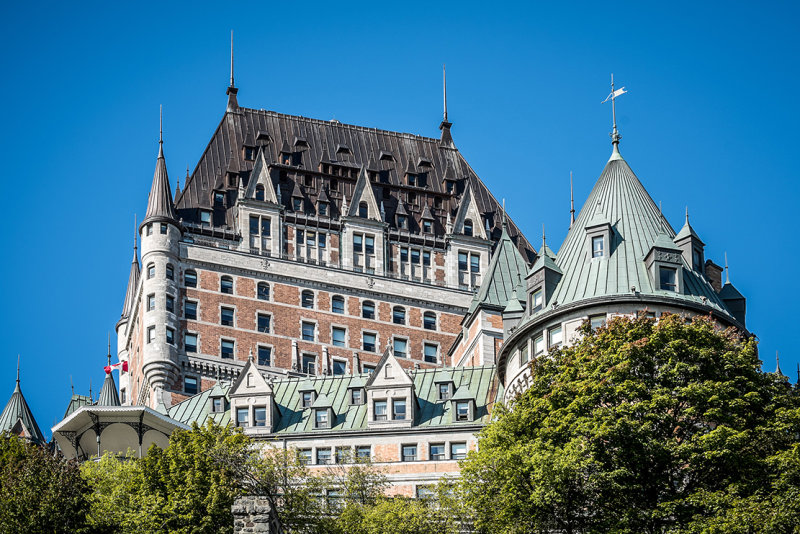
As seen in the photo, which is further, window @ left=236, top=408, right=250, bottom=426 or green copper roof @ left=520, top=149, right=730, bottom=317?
window @ left=236, top=408, right=250, bottom=426

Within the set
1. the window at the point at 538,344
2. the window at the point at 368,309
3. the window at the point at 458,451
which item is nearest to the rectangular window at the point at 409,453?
the window at the point at 458,451

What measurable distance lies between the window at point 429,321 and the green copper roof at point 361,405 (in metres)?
27.3

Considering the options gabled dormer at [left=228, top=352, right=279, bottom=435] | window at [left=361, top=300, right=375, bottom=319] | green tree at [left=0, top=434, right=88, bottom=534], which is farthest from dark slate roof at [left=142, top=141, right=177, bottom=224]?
green tree at [left=0, top=434, right=88, bottom=534]

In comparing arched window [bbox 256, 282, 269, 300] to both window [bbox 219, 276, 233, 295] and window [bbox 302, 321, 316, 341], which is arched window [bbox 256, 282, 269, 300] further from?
window [bbox 302, 321, 316, 341]

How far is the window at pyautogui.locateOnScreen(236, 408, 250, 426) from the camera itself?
298ft

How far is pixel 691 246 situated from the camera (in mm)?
81750

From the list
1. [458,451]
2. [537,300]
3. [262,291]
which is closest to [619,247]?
[537,300]

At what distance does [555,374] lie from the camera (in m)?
67.1

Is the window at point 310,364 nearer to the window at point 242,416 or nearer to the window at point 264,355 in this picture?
the window at point 264,355

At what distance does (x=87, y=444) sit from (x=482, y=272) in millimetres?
44256

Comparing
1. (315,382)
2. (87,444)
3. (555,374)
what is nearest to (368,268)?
(315,382)

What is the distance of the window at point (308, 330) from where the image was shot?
118125 mm

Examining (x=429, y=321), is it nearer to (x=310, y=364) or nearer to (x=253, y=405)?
(x=310, y=364)

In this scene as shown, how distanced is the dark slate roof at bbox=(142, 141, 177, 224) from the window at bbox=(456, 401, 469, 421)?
120 ft
